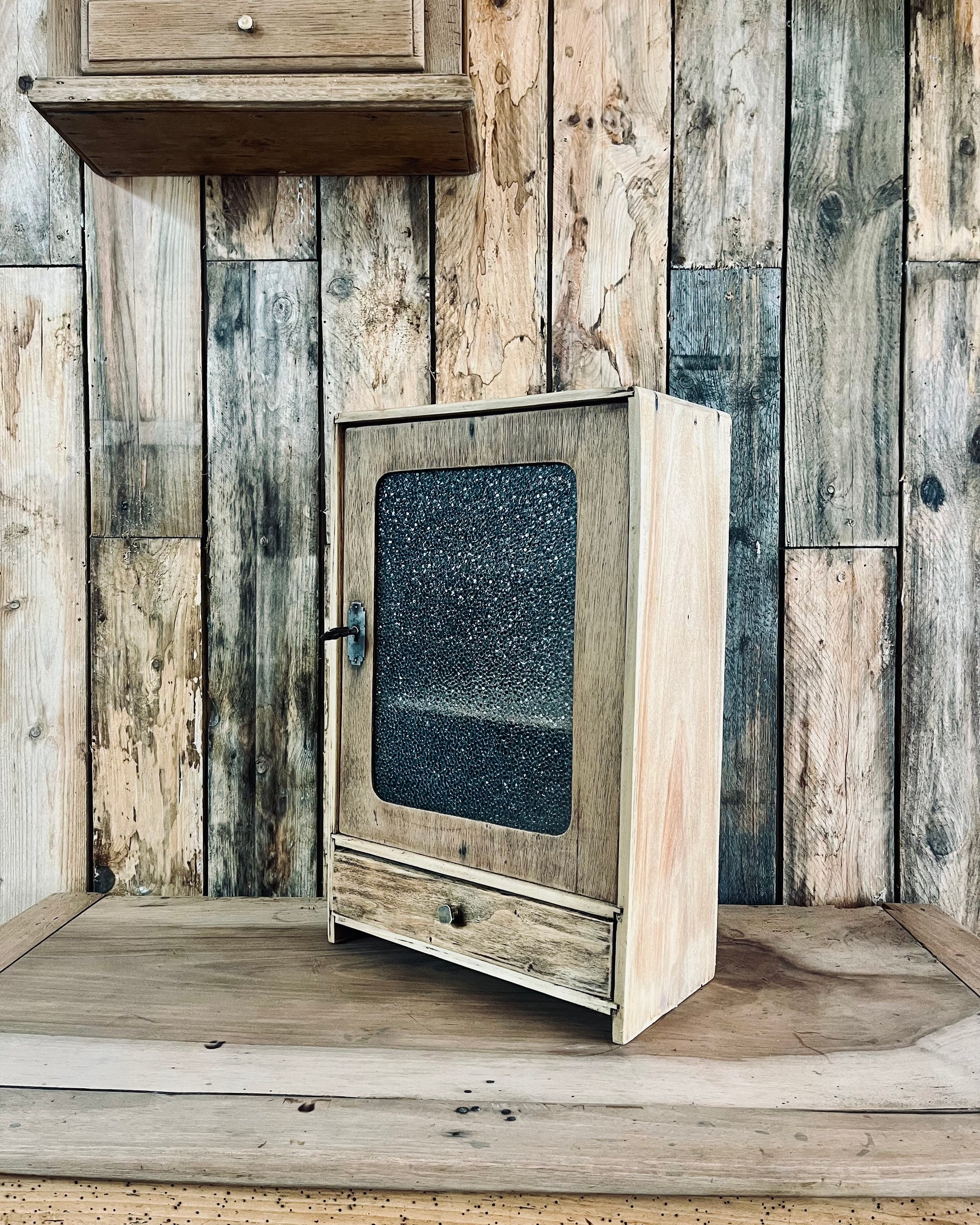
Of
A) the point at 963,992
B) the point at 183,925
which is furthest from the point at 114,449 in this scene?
the point at 963,992

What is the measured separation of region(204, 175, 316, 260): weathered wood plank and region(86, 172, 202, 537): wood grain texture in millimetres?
30

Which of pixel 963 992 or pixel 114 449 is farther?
pixel 114 449

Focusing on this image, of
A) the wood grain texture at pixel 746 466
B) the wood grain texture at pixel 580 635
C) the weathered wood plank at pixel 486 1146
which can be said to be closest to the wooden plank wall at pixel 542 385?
the wood grain texture at pixel 746 466

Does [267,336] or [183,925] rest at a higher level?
[267,336]

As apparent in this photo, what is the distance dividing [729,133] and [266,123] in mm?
580

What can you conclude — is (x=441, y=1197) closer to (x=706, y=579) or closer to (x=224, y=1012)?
(x=224, y=1012)

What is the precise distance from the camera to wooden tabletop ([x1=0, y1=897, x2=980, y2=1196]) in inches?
24.1

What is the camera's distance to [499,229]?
3.67 feet

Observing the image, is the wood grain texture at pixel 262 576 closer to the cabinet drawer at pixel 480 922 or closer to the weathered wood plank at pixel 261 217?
the weathered wood plank at pixel 261 217

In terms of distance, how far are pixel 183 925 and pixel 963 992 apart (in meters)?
0.87

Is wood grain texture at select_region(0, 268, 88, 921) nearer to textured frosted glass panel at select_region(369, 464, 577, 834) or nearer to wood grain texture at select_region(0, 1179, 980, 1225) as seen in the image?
textured frosted glass panel at select_region(369, 464, 577, 834)

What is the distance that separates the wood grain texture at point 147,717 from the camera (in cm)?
114

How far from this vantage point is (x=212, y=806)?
45.4 inches

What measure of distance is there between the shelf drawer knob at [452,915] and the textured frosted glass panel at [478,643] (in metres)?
0.09
